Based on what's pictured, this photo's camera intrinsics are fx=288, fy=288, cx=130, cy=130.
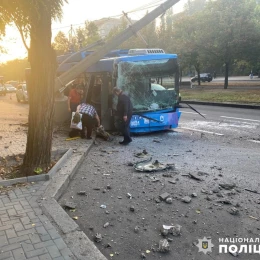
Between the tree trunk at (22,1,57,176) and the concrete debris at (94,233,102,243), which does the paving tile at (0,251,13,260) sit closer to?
the concrete debris at (94,233,102,243)

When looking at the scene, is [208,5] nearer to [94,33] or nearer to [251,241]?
[94,33]

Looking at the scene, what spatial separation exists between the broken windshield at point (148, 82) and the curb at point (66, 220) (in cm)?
424

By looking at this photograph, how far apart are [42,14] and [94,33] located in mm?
43740

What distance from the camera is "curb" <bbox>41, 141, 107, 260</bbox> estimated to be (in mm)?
3137

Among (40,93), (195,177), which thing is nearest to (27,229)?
(40,93)

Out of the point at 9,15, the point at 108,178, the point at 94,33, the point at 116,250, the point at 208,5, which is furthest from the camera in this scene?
the point at 94,33

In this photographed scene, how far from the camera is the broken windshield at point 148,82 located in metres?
9.23

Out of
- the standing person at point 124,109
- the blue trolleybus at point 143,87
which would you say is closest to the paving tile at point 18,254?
the standing person at point 124,109

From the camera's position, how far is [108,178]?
18.5ft

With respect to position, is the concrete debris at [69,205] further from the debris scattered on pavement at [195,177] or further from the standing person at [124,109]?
the standing person at [124,109]

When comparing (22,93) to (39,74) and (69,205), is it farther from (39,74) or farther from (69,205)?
(69,205)

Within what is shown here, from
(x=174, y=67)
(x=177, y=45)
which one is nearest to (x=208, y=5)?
(x=177, y=45)

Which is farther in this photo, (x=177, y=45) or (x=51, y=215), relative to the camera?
(x=177, y=45)

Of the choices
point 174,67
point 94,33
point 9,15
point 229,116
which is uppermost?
point 94,33
